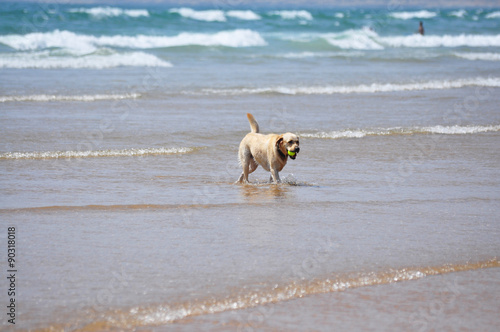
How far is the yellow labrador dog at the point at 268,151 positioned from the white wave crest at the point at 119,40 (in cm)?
2071

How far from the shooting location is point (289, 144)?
8062 mm

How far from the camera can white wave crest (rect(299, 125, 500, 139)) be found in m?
12.1

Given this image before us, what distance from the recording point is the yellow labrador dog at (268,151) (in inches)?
317

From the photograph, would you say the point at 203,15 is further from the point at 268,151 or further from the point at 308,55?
the point at 268,151

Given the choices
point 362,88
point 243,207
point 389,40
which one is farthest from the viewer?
point 389,40

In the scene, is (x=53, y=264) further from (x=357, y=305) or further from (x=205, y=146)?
(x=205, y=146)

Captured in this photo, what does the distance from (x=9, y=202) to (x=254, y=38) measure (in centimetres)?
3290

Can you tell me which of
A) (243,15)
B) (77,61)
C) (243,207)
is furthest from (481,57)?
(243,15)

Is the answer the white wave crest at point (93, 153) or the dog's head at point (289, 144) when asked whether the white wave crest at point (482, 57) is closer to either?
the white wave crest at point (93, 153)

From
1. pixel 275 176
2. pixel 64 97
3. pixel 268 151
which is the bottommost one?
pixel 275 176

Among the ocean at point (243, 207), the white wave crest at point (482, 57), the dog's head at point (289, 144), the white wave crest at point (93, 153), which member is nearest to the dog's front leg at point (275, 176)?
the ocean at point (243, 207)

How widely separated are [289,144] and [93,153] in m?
3.77

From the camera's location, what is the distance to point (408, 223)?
6.60 meters

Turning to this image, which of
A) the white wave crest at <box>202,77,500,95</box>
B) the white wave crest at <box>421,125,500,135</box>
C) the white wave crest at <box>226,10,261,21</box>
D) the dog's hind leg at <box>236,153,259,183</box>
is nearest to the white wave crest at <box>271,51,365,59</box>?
the white wave crest at <box>202,77,500,95</box>
